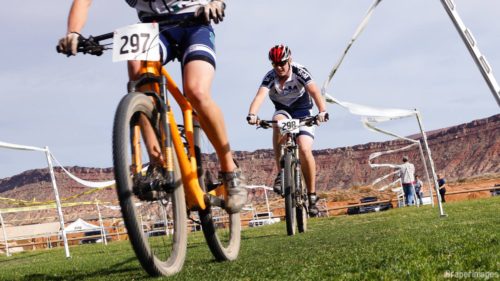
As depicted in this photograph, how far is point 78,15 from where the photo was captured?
3811mm

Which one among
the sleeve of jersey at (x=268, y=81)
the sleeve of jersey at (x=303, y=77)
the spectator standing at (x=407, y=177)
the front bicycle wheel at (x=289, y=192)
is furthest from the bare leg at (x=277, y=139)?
the spectator standing at (x=407, y=177)

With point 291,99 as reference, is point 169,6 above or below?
below

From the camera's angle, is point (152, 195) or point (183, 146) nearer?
point (152, 195)

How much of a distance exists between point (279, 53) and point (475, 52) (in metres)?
4.26

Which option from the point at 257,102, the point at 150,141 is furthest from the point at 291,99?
the point at 150,141

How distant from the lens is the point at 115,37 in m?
3.59

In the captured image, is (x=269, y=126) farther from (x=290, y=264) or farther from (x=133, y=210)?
(x=133, y=210)

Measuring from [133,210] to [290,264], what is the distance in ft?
3.48

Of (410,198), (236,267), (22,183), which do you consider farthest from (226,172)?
(22,183)

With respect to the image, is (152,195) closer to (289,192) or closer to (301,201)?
(289,192)

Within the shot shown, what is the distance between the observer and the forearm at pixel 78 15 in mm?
3758

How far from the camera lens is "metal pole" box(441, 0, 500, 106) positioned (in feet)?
12.7

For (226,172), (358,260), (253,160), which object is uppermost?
(253,160)

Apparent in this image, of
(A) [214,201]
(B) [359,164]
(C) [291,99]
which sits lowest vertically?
(A) [214,201]
